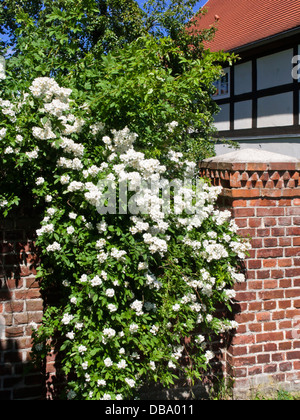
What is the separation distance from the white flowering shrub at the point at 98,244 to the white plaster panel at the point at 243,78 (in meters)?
10.8

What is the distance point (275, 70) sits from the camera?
11.8 metres

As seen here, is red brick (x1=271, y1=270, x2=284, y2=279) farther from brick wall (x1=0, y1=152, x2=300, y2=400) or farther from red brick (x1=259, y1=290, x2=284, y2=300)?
red brick (x1=259, y1=290, x2=284, y2=300)

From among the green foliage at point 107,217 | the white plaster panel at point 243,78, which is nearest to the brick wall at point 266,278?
the green foliage at point 107,217

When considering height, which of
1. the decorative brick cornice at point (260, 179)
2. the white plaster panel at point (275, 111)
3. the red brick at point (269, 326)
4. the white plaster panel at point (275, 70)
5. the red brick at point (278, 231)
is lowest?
the red brick at point (269, 326)

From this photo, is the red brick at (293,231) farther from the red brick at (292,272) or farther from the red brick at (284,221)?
the red brick at (292,272)

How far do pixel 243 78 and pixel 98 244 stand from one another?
38.2 feet

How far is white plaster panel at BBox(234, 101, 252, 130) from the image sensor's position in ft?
42.5

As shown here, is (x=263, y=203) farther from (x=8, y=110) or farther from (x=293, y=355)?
(x=8, y=110)

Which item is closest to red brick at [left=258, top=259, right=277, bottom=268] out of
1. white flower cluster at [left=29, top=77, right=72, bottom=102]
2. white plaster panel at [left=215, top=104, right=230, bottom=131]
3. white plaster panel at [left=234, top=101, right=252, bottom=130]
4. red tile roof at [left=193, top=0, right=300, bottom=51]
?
white flower cluster at [left=29, top=77, right=72, bottom=102]

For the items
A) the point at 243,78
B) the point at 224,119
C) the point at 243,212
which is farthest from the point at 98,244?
→ the point at 224,119

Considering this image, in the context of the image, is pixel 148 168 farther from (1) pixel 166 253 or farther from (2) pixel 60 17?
(2) pixel 60 17

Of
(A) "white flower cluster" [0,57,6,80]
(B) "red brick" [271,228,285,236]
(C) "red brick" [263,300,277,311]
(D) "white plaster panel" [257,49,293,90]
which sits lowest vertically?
(C) "red brick" [263,300,277,311]

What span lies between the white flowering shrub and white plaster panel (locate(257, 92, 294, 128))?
935 cm

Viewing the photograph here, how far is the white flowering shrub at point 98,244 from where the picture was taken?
2629mm
